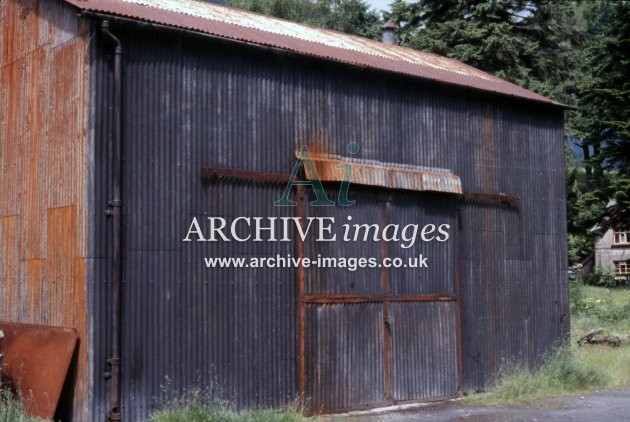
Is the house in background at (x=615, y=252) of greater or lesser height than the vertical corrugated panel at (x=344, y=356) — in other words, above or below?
above

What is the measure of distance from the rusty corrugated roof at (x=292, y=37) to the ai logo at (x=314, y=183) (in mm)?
1661

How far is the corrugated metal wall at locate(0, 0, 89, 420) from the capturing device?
35.3 ft

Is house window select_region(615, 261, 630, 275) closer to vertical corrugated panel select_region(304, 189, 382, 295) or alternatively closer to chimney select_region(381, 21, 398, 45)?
chimney select_region(381, 21, 398, 45)

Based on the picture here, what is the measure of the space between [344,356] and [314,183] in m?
2.80

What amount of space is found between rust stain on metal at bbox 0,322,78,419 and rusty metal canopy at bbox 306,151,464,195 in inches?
175

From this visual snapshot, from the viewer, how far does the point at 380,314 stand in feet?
44.6

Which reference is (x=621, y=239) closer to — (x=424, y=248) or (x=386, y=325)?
(x=424, y=248)

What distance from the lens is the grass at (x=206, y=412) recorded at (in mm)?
10414

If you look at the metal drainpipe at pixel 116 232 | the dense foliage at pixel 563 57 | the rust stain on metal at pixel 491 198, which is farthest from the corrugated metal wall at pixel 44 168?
the dense foliage at pixel 563 57

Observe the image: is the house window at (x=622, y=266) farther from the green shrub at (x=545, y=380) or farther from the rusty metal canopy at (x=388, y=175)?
the rusty metal canopy at (x=388, y=175)

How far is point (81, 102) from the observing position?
10859 mm

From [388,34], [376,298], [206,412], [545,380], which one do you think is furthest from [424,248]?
[388,34]

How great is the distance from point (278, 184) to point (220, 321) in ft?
7.56

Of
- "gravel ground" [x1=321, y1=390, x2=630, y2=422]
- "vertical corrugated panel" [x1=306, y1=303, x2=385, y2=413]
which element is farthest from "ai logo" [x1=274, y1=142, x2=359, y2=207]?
"gravel ground" [x1=321, y1=390, x2=630, y2=422]
